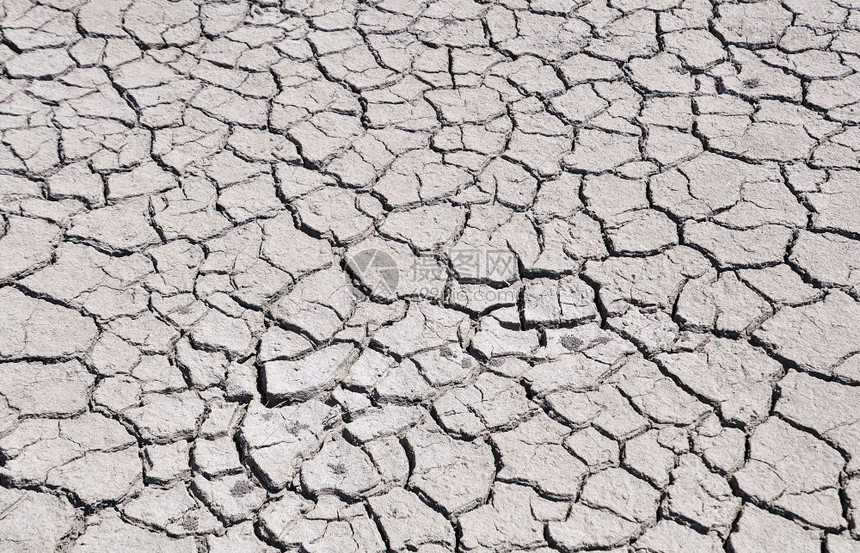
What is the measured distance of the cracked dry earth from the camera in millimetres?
2529

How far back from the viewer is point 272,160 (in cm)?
352

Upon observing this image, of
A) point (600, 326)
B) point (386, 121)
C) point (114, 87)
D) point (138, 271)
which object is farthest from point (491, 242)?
point (114, 87)

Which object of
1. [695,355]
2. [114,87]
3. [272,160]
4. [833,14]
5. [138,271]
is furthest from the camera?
[833,14]

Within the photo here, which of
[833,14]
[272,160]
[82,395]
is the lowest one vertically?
[82,395]

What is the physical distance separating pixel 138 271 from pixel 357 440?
0.98 m

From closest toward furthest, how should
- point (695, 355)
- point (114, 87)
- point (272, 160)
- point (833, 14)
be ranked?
point (695, 355), point (272, 160), point (114, 87), point (833, 14)

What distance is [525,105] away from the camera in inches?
150

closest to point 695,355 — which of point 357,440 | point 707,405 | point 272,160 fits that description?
point 707,405

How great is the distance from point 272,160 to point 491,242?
2.90 feet

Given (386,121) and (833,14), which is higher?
(833,14)

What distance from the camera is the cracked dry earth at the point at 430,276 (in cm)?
253

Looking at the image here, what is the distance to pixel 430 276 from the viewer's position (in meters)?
3.15

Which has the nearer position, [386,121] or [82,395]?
[82,395]

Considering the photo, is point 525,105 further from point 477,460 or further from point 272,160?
point 477,460
